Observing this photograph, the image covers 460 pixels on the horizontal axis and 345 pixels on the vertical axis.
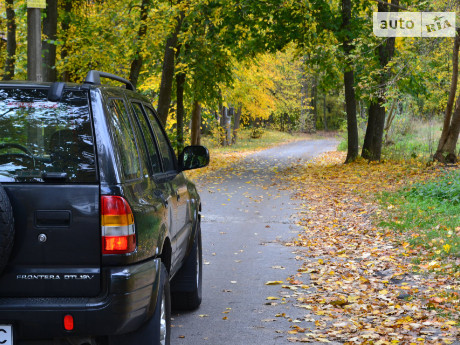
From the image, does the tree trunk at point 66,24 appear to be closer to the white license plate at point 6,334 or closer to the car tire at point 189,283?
the car tire at point 189,283

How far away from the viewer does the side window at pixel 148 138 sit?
192 inches

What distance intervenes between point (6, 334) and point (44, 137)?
114cm

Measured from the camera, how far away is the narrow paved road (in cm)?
605

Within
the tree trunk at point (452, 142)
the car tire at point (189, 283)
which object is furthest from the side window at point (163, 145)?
the tree trunk at point (452, 142)

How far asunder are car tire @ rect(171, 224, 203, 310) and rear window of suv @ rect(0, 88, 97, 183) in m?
2.78

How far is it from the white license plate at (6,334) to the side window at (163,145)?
2.18m

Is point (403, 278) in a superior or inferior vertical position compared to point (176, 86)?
inferior

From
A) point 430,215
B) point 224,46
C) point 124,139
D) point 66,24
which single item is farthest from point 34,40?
point 66,24

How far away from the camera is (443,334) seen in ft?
18.6

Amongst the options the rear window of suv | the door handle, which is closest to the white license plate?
the rear window of suv

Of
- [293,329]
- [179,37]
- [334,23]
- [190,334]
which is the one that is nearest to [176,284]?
[190,334]

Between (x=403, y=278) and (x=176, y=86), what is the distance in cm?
2171

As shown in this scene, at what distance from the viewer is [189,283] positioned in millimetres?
6465

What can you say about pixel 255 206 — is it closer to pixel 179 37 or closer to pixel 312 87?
pixel 179 37
